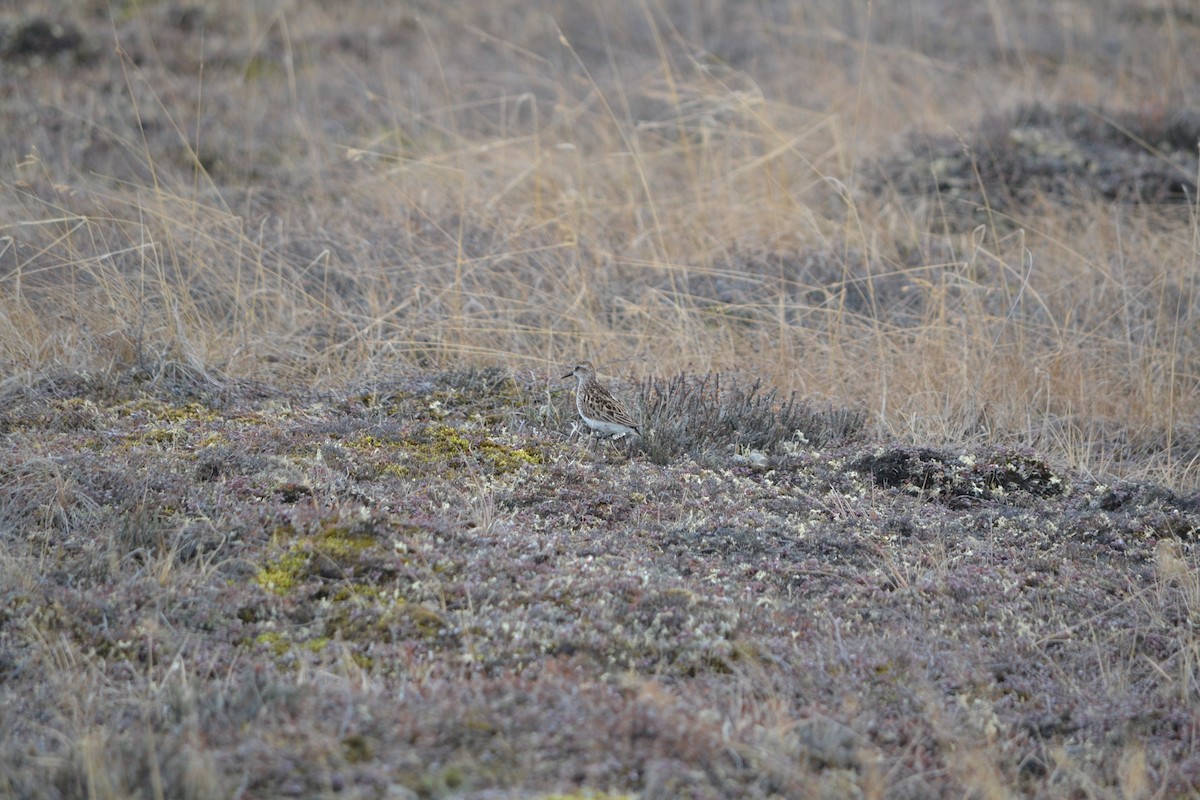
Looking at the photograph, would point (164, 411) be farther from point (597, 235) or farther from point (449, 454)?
point (597, 235)

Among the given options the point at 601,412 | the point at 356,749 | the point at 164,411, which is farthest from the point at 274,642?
the point at 164,411

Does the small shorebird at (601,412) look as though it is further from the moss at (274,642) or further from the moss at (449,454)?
the moss at (274,642)

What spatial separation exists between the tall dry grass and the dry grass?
0.17ft

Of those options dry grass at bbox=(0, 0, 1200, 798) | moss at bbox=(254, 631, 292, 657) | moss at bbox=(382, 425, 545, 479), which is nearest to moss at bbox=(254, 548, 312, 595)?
dry grass at bbox=(0, 0, 1200, 798)

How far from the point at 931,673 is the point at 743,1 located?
49.5 ft

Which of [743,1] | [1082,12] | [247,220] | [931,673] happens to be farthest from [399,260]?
[1082,12]

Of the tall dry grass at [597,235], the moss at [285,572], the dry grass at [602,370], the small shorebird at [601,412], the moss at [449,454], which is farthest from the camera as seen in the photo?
the tall dry grass at [597,235]

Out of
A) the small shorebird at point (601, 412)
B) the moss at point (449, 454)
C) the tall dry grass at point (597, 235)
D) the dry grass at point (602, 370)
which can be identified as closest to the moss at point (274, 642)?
the dry grass at point (602, 370)

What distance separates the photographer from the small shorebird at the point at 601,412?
5453mm

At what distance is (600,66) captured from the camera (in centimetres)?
1466

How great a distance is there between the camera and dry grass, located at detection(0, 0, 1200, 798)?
323 centimetres

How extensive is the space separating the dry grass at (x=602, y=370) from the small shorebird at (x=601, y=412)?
221 mm

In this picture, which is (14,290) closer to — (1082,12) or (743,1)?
(743,1)

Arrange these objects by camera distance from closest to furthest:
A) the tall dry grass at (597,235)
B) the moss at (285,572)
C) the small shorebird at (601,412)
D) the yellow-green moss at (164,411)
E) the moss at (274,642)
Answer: the moss at (274,642)
the moss at (285,572)
the small shorebird at (601,412)
the yellow-green moss at (164,411)
the tall dry grass at (597,235)
